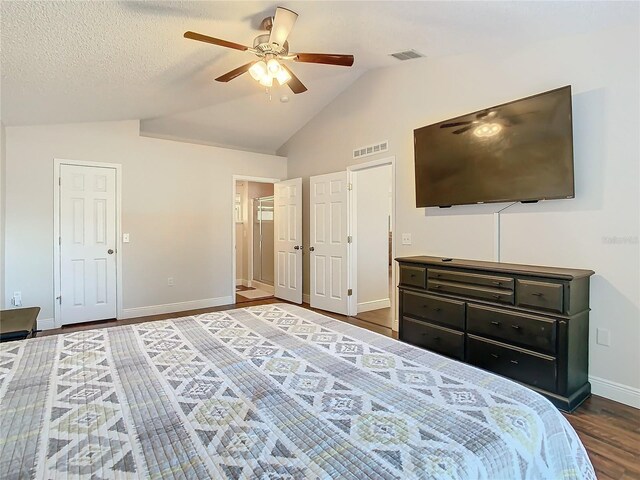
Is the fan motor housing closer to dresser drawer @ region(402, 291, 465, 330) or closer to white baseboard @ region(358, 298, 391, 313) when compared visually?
dresser drawer @ region(402, 291, 465, 330)

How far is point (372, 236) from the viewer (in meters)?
5.14

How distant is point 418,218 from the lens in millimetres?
3871

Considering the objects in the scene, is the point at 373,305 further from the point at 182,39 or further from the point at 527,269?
the point at 182,39

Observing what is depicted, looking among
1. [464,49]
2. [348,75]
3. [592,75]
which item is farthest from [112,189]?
[592,75]

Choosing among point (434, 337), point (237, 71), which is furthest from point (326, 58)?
point (434, 337)

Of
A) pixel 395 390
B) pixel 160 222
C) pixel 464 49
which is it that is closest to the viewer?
pixel 395 390

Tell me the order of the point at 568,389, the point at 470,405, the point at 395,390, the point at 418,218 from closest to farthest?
the point at 470,405 < the point at 395,390 < the point at 568,389 < the point at 418,218

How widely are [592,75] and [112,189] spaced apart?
16.9 feet

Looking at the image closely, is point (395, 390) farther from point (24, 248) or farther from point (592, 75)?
point (24, 248)

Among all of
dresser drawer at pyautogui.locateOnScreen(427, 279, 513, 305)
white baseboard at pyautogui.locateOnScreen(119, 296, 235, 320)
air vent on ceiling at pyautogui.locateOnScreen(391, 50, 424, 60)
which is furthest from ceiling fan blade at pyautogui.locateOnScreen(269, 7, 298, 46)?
white baseboard at pyautogui.locateOnScreen(119, 296, 235, 320)

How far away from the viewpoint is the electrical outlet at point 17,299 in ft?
13.0

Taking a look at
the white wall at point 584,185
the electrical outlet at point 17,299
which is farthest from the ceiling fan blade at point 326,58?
the electrical outlet at point 17,299

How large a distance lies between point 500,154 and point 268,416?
2.83 m

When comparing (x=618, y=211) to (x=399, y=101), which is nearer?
(x=618, y=211)
